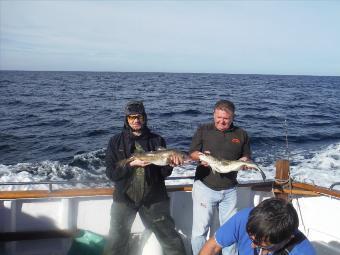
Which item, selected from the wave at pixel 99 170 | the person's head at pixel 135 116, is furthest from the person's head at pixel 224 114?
the wave at pixel 99 170

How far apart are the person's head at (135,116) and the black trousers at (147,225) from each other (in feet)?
2.77

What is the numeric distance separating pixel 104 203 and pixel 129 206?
70cm

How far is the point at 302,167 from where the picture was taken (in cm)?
1121

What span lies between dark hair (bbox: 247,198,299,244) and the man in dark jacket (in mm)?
1854

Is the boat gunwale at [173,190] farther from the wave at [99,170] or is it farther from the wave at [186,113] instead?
the wave at [186,113]

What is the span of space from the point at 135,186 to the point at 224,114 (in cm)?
124

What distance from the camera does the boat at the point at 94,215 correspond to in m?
4.34

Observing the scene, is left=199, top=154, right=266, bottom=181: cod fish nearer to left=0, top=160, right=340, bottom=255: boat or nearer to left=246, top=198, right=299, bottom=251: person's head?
left=0, top=160, right=340, bottom=255: boat

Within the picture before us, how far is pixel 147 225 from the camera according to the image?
168 inches

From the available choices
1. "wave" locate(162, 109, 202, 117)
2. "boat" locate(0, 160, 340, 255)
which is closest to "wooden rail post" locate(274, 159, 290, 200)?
"boat" locate(0, 160, 340, 255)

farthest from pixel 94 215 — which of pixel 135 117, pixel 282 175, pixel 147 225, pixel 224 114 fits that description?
pixel 282 175

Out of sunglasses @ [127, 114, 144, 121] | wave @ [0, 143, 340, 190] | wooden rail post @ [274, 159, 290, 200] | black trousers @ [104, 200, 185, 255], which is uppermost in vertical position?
sunglasses @ [127, 114, 144, 121]

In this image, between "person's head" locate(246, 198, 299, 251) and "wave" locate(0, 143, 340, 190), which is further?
"wave" locate(0, 143, 340, 190)

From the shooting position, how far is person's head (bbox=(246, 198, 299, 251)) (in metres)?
2.13
